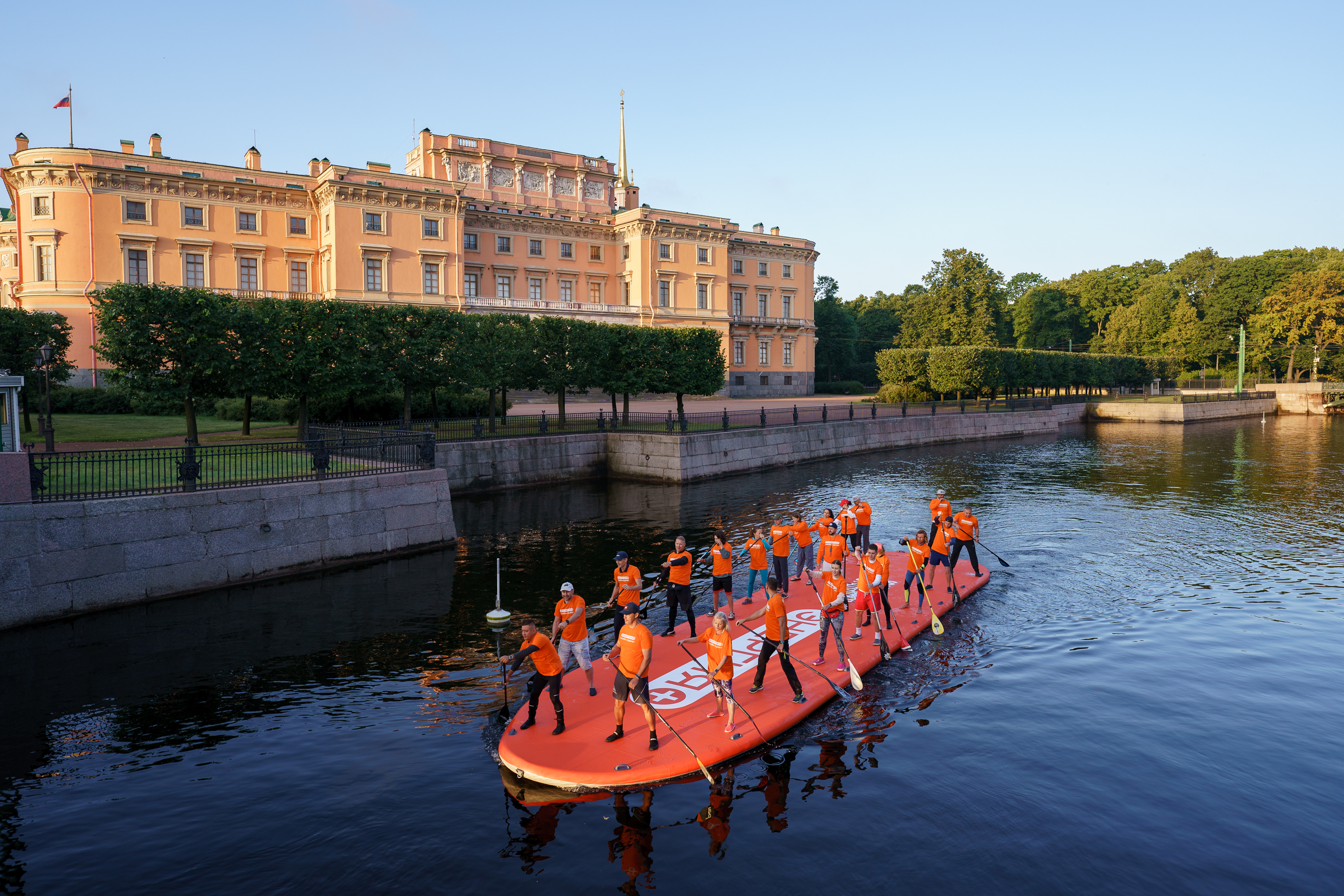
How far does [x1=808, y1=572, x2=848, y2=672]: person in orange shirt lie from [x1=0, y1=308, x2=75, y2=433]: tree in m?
30.8

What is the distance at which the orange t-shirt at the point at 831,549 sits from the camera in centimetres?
1387

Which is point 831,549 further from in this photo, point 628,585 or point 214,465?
point 214,465

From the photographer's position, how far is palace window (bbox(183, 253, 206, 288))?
54844 millimetres

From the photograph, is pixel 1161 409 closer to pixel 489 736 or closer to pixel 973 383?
pixel 973 383

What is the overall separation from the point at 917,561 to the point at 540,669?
26.3ft

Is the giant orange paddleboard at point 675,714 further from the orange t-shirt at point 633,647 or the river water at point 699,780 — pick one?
the orange t-shirt at point 633,647

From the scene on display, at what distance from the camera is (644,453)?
35406 mm

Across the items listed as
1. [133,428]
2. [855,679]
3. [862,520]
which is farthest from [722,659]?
[133,428]

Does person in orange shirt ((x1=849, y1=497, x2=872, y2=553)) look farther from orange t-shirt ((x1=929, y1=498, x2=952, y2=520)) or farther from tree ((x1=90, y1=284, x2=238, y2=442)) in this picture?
tree ((x1=90, y1=284, x2=238, y2=442))

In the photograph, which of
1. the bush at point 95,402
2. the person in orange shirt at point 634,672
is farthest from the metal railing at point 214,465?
the bush at point 95,402

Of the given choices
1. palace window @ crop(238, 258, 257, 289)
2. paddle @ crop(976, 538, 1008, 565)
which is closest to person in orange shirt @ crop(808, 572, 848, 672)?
paddle @ crop(976, 538, 1008, 565)

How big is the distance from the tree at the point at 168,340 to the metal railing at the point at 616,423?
365cm

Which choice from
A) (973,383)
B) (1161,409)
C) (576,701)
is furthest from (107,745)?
(1161,409)

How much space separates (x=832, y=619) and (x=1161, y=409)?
69831mm
